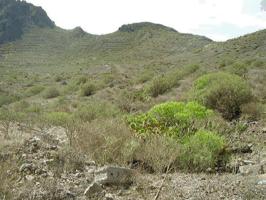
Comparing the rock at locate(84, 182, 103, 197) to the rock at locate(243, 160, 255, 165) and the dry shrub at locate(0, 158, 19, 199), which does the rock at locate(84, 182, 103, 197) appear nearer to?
the dry shrub at locate(0, 158, 19, 199)

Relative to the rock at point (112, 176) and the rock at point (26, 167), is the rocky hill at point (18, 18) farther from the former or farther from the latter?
the rock at point (112, 176)

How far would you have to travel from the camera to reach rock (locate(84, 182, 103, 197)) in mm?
5574

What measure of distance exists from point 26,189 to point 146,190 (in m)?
1.47

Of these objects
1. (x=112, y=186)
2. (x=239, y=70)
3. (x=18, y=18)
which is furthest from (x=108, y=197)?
(x=18, y=18)

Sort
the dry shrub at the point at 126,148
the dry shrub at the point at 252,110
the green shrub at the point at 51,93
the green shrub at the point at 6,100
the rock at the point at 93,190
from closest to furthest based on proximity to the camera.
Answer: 1. the rock at the point at 93,190
2. the dry shrub at the point at 126,148
3. the dry shrub at the point at 252,110
4. the green shrub at the point at 6,100
5. the green shrub at the point at 51,93

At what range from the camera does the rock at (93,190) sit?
5574 mm

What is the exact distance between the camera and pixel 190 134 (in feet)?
28.7

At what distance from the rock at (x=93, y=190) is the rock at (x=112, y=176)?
12.9 inches

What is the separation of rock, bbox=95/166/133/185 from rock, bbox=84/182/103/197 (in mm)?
329

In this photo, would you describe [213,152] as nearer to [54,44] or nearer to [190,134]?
[190,134]

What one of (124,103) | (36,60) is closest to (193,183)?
(124,103)

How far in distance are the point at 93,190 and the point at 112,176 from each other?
0.55 m

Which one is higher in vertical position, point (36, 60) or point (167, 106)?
point (167, 106)

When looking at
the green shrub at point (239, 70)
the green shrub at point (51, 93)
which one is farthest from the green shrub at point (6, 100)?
the green shrub at point (239, 70)
